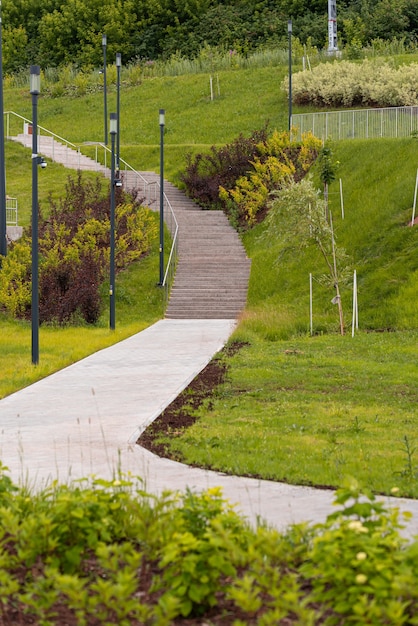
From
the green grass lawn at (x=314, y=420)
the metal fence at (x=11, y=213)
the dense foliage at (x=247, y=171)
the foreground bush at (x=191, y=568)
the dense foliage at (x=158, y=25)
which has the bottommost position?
the green grass lawn at (x=314, y=420)

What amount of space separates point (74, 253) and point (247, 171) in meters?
13.3

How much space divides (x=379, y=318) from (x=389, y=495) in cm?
1897

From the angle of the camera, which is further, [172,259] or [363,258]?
[172,259]

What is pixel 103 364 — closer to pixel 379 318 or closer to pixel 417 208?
pixel 379 318

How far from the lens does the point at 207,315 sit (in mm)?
→ 33688

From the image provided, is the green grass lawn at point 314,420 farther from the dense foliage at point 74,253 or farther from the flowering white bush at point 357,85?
→ the flowering white bush at point 357,85

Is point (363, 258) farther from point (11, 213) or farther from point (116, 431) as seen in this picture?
point (116, 431)

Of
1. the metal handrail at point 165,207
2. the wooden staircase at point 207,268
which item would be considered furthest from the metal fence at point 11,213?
the wooden staircase at point 207,268

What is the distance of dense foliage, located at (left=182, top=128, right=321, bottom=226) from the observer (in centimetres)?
4316

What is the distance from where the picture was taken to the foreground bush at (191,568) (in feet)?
18.4

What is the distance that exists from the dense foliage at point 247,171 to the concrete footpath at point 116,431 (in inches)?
811

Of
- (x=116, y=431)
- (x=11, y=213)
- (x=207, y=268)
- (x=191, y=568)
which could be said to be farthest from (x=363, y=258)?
(x=191, y=568)

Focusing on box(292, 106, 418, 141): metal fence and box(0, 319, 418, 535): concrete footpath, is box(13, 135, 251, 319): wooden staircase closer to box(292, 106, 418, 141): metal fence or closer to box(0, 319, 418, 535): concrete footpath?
box(292, 106, 418, 141): metal fence

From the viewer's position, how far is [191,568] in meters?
5.88
